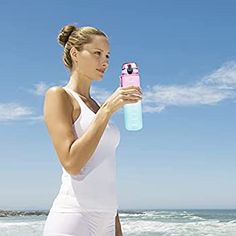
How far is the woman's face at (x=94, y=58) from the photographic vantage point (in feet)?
5.93

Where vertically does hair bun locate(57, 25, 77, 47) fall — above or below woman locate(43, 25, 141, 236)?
above

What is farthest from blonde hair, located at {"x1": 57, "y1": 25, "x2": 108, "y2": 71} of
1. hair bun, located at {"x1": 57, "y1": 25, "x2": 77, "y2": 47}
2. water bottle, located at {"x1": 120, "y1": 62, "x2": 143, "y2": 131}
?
water bottle, located at {"x1": 120, "y1": 62, "x2": 143, "y2": 131}

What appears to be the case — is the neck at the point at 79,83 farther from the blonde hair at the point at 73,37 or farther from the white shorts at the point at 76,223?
the white shorts at the point at 76,223

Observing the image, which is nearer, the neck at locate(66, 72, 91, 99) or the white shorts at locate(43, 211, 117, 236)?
the white shorts at locate(43, 211, 117, 236)

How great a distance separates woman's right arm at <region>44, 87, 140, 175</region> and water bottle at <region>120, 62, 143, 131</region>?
0.08m

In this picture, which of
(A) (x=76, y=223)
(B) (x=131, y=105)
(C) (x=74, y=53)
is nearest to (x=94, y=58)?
(C) (x=74, y=53)

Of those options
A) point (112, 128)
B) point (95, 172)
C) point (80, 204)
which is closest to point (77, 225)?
point (80, 204)

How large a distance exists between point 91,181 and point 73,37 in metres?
0.49

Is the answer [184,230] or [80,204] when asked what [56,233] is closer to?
[80,204]

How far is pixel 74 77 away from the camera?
6.09 feet

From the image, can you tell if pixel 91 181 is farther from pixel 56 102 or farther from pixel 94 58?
pixel 94 58

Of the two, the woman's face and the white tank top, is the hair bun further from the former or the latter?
the white tank top

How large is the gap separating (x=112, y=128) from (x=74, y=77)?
222mm

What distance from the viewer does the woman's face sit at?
1807 millimetres
